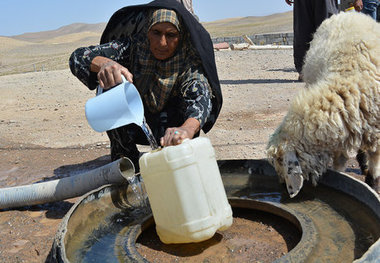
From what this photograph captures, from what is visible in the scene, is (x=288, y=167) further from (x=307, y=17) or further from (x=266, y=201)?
(x=307, y=17)

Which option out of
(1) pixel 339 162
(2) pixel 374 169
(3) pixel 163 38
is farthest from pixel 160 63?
(2) pixel 374 169

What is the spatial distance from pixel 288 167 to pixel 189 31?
4.13 ft

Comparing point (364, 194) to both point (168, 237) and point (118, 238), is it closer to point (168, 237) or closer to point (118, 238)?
point (168, 237)

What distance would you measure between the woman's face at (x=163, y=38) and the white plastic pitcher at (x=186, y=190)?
1157mm

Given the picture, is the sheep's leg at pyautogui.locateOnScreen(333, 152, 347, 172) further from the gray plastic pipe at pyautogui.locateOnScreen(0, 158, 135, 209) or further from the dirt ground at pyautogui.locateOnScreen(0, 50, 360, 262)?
the gray plastic pipe at pyautogui.locateOnScreen(0, 158, 135, 209)

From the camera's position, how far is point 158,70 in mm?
3398

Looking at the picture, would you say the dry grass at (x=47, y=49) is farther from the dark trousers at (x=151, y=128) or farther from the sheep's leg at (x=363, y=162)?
the sheep's leg at (x=363, y=162)

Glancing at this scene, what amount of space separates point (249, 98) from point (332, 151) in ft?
15.6

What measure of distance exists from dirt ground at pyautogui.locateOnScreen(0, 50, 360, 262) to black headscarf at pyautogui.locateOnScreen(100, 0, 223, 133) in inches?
47.0

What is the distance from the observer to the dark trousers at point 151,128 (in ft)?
11.6

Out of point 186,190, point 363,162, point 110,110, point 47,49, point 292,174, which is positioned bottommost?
point 363,162

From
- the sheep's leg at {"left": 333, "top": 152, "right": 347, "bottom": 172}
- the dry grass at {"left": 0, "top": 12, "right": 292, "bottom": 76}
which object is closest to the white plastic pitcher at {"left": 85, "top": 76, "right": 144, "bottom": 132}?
the sheep's leg at {"left": 333, "top": 152, "right": 347, "bottom": 172}

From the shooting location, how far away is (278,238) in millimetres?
2568

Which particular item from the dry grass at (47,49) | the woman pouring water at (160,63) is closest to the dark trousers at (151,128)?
the woman pouring water at (160,63)
